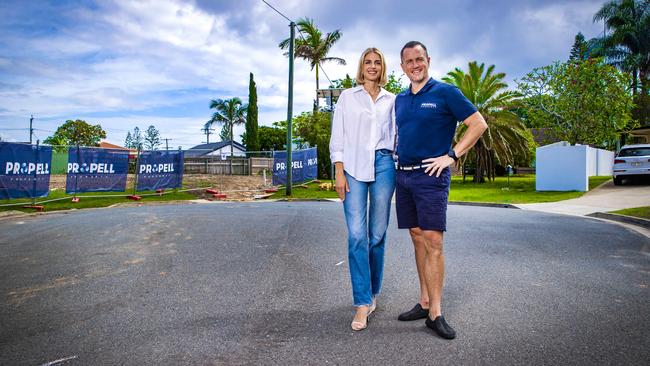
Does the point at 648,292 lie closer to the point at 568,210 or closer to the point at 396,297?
the point at 396,297

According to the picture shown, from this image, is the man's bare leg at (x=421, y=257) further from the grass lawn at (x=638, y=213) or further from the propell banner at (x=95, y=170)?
the propell banner at (x=95, y=170)

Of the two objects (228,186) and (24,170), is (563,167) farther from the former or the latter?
(24,170)

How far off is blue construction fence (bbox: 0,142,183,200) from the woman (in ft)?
41.1

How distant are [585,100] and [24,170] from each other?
24.9 meters

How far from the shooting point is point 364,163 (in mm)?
3311

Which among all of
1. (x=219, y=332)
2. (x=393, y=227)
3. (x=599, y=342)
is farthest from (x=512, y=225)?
(x=219, y=332)

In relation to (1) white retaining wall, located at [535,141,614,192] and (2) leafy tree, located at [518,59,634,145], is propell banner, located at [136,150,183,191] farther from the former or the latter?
(2) leafy tree, located at [518,59,634,145]

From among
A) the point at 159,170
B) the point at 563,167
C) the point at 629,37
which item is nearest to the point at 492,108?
the point at 563,167

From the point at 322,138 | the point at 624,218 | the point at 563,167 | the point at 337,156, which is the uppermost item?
the point at 322,138

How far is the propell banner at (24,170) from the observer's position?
40.7 feet

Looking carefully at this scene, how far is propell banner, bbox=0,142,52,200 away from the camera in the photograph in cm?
1241

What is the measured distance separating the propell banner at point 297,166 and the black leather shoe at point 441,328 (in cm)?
1766

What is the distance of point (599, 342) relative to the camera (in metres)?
2.90

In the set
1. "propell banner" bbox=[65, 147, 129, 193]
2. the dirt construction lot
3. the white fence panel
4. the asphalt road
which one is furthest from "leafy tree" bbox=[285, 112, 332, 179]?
the asphalt road
